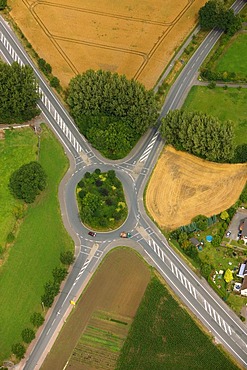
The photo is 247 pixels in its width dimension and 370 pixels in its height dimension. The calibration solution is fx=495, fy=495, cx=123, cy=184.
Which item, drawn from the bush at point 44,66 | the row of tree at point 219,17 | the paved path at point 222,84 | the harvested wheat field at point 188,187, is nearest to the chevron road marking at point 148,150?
the harvested wheat field at point 188,187

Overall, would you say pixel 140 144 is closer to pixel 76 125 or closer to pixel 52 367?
pixel 76 125

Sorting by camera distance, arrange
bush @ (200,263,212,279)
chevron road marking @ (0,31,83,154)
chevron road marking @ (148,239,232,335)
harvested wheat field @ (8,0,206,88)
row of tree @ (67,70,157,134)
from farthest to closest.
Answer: harvested wheat field @ (8,0,206,88)
chevron road marking @ (0,31,83,154)
row of tree @ (67,70,157,134)
bush @ (200,263,212,279)
chevron road marking @ (148,239,232,335)

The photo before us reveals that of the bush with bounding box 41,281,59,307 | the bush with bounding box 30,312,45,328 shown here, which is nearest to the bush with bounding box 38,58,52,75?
the bush with bounding box 41,281,59,307

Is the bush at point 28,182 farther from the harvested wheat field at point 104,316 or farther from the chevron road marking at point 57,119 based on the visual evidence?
the harvested wheat field at point 104,316

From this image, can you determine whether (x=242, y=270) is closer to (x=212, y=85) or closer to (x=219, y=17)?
(x=212, y=85)

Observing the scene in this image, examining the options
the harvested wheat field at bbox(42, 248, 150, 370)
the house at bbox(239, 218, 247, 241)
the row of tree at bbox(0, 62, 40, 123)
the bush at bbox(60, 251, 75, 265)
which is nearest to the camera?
the harvested wheat field at bbox(42, 248, 150, 370)

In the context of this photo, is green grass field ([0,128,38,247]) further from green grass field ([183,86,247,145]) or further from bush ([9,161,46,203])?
green grass field ([183,86,247,145])
